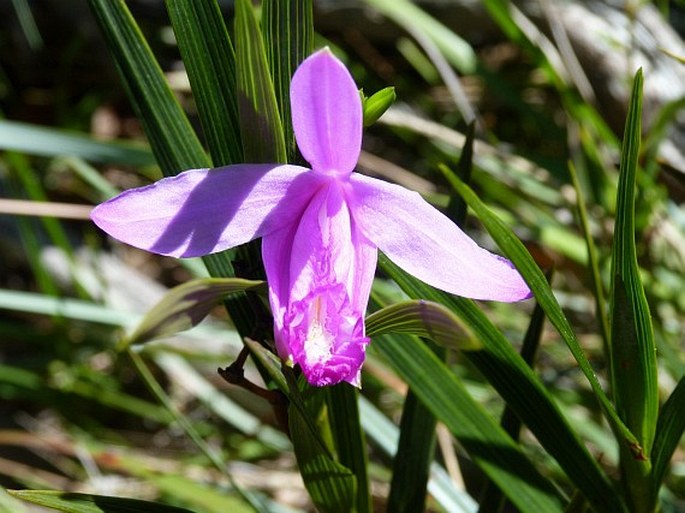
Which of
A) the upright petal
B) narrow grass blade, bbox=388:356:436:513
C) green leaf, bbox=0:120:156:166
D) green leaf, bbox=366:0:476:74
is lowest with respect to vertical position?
narrow grass blade, bbox=388:356:436:513

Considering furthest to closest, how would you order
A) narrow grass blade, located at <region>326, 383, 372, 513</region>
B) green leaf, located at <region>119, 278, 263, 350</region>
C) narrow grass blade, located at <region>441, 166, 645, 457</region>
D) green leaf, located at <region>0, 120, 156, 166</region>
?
Answer: 1. green leaf, located at <region>0, 120, 156, 166</region>
2. narrow grass blade, located at <region>326, 383, 372, 513</region>
3. narrow grass blade, located at <region>441, 166, 645, 457</region>
4. green leaf, located at <region>119, 278, 263, 350</region>

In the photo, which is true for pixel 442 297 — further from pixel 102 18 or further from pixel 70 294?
pixel 70 294

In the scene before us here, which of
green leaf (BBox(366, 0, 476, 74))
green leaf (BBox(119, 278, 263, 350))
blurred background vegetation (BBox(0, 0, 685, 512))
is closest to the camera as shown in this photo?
green leaf (BBox(119, 278, 263, 350))

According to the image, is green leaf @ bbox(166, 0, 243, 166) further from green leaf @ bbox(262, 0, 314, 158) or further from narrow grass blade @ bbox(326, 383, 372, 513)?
narrow grass blade @ bbox(326, 383, 372, 513)

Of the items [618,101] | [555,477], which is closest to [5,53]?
[618,101]

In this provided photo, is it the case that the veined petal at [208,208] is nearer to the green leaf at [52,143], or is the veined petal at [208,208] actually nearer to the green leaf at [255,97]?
the green leaf at [255,97]

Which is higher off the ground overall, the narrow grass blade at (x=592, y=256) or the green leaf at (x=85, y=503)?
the narrow grass blade at (x=592, y=256)

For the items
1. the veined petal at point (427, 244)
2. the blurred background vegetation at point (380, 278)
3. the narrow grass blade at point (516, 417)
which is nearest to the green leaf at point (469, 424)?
the narrow grass blade at point (516, 417)

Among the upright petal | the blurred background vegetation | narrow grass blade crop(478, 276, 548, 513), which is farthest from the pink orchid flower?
the blurred background vegetation
